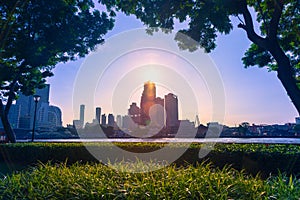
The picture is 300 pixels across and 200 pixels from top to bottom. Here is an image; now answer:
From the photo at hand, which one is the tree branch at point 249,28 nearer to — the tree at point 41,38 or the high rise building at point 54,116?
the tree at point 41,38

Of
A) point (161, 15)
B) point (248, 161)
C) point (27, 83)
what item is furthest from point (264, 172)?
point (27, 83)

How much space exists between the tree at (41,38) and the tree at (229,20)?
390 cm

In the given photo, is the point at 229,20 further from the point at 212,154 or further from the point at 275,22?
the point at 212,154

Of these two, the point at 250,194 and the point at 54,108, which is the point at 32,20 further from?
the point at 54,108

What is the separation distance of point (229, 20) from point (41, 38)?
10.3 meters

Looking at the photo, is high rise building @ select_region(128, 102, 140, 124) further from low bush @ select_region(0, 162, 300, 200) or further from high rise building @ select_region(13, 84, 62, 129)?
low bush @ select_region(0, 162, 300, 200)

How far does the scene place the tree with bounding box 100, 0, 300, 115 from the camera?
28.9ft

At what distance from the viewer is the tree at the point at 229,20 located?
8.80m

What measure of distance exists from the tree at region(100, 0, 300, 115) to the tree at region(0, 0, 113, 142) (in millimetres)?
3902

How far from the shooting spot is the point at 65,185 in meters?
3.30

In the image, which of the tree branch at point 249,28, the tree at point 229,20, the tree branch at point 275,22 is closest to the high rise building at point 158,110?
the tree at point 229,20

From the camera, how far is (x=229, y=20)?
995 cm

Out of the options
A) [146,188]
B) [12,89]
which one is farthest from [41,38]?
[146,188]

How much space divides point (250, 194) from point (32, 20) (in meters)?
14.3
